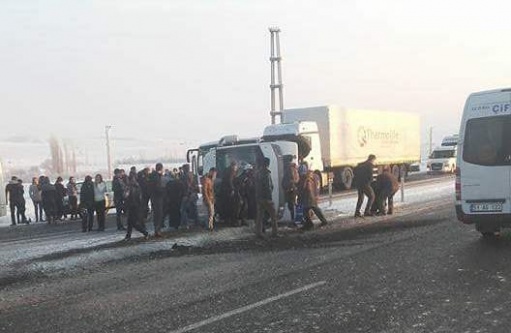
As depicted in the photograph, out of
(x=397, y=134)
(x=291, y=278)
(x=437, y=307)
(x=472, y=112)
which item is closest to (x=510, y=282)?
(x=437, y=307)

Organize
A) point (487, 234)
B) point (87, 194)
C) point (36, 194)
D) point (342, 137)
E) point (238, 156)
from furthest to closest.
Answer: point (342, 137) < point (36, 194) < point (87, 194) < point (238, 156) < point (487, 234)

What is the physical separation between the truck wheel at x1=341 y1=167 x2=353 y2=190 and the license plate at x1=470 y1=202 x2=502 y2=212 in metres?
19.1

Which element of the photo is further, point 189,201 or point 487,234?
point 189,201

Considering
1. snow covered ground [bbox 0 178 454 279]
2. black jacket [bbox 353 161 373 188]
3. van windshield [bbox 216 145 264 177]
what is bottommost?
snow covered ground [bbox 0 178 454 279]

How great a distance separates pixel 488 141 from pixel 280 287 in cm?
484

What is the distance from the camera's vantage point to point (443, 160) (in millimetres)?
41531

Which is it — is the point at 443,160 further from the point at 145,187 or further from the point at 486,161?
the point at 486,161

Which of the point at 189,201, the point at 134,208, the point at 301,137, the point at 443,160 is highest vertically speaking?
the point at 301,137

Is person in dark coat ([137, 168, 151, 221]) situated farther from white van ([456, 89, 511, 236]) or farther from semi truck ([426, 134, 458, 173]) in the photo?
semi truck ([426, 134, 458, 173])

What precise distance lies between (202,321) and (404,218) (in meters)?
10.3

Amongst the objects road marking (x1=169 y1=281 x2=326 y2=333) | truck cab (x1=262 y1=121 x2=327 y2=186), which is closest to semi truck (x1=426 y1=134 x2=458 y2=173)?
truck cab (x1=262 y1=121 x2=327 y2=186)

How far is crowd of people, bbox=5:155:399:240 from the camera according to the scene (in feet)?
43.5

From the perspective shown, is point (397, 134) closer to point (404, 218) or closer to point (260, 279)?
point (404, 218)

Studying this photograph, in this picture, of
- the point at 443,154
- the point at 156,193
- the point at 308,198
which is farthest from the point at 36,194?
the point at 443,154
